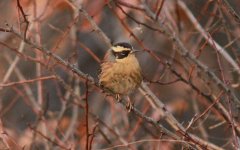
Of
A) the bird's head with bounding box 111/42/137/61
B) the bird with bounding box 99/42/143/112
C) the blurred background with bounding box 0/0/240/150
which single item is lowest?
the bird with bounding box 99/42/143/112

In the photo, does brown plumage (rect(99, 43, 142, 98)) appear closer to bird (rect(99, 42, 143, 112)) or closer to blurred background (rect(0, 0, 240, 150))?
bird (rect(99, 42, 143, 112))

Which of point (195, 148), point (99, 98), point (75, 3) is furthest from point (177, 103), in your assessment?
point (195, 148)

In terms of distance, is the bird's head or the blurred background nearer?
the bird's head

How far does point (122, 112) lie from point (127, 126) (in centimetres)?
27

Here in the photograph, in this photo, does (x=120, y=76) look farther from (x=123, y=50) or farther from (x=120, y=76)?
(x=123, y=50)

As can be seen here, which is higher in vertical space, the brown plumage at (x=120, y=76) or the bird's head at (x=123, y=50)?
the bird's head at (x=123, y=50)

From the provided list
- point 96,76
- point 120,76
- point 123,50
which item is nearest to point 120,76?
point 120,76

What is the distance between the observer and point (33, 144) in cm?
613

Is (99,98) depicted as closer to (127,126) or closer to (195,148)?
(127,126)

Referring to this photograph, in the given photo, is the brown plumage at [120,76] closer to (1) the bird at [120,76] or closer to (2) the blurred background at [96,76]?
(1) the bird at [120,76]

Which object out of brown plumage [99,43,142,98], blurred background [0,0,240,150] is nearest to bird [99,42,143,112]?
brown plumage [99,43,142,98]

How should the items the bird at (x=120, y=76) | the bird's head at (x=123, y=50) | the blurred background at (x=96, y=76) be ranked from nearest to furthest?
the bird at (x=120, y=76) → the bird's head at (x=123, y=50) → the blurred background at (x=96, y=76)

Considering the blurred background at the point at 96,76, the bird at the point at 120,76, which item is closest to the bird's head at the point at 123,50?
the bird at the point at 120,76

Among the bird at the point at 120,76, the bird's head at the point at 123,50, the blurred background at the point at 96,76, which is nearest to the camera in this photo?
the bird at the point at 120,76
